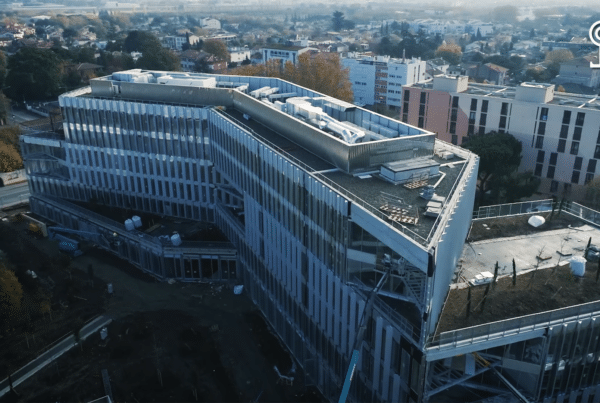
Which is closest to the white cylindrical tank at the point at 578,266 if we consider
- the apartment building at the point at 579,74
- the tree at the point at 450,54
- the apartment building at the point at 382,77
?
A: the apartment building at the point at 382,77

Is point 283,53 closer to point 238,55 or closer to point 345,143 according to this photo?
point 238,55

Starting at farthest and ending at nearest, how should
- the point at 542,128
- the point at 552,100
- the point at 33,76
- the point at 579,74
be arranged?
the point at 579,74, the point at 33,76, the point at 552,100, the point at 542,128

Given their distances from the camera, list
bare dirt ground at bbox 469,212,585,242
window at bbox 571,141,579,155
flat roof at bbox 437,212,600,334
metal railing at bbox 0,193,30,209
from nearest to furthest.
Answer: flat roof at bbox 437,212,600,334, bare dirt ground at bbox 469,212,585,242, window at bbox 571,141,579,155, metal railing at bbox 0,193,30,209

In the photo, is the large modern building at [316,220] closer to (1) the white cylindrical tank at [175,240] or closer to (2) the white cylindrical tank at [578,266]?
(1) the white cylindrical tank at [175,240]

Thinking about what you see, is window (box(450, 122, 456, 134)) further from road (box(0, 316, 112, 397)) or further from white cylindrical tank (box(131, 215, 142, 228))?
road (box(0, 316, 112, 397))

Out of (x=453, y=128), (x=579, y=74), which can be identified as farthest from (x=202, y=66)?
(x=579, y=74)

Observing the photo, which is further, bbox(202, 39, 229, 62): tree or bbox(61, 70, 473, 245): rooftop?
bbox(202, 39, 229, 62): tree

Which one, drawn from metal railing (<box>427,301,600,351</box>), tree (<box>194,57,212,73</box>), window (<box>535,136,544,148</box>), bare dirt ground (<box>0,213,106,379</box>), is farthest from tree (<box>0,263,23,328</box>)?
tree (<box>194,57,212,73</box>)
